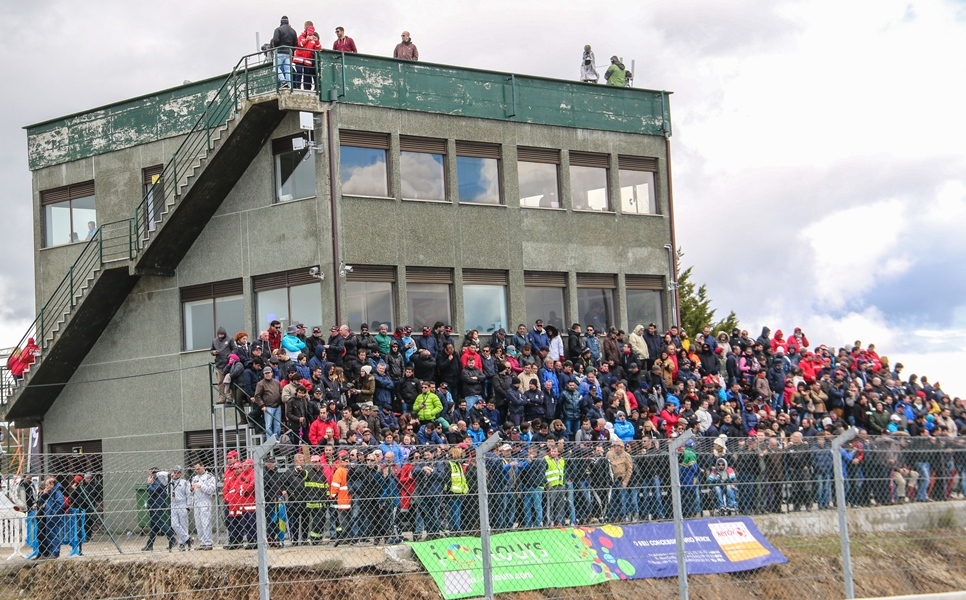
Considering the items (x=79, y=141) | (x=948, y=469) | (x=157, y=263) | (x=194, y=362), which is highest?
(x=79, y=141)

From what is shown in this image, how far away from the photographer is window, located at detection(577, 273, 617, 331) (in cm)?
3119

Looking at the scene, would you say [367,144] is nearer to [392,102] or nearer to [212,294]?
[392,102]

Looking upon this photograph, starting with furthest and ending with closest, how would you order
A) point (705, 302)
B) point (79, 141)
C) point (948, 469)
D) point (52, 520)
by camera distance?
point (705, 302) → point (79, 141) → point (948, 469) → point (52, 520)

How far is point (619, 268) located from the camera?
31844 mm

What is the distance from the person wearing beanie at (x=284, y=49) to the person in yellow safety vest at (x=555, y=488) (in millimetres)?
14921

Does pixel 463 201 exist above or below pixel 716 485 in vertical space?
above

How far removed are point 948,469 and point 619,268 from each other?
53.2ft

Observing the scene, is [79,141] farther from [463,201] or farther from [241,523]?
[241,523]

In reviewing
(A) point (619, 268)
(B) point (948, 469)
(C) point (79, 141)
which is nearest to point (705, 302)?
(A) point (619, 268)

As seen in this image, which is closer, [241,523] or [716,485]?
[241,523]

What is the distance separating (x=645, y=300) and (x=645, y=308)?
0.70ft

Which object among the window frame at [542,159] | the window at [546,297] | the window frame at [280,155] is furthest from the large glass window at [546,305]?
the window frame at [280,155]

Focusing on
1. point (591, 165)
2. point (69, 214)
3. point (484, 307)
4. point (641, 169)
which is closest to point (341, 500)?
point (484, 307)

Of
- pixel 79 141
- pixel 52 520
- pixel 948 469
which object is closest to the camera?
pixel 52 520
